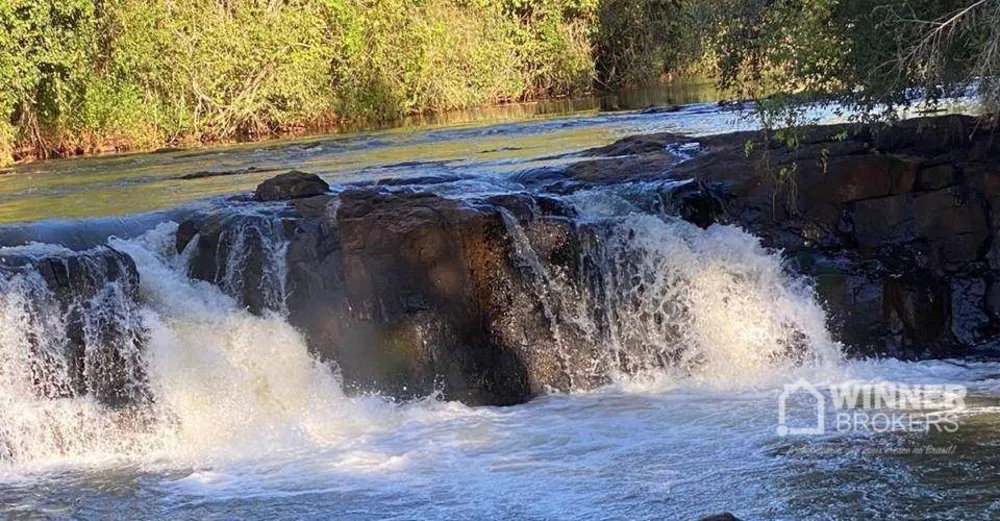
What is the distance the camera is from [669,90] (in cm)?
3145

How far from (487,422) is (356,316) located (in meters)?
1.65

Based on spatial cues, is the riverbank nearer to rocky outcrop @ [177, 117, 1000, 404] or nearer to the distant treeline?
the distant treeline

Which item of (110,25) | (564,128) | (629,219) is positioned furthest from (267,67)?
(629,219)

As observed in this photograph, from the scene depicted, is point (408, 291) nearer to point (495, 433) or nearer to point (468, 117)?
point (495, 433)

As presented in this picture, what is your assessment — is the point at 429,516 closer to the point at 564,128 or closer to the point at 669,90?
the point at 564,128

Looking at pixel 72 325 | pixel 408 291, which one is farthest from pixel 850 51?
pixel 72 325

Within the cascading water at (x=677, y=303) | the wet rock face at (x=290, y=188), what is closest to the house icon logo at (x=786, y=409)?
the cascading water at (x=677, y=303)

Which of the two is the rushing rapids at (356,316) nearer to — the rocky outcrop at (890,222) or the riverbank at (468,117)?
the rocky outcrop at (890,222)

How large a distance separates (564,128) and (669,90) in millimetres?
12317

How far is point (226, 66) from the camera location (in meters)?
24.0

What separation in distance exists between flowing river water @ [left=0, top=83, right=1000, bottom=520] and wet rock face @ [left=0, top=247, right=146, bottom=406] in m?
0.02

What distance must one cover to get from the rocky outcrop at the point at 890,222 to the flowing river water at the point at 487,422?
0.31 m

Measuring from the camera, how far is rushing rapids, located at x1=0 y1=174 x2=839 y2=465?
30.3 feet

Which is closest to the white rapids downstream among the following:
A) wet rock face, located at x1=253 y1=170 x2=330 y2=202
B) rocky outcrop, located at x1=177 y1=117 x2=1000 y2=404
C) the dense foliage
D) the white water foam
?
the white water foam
